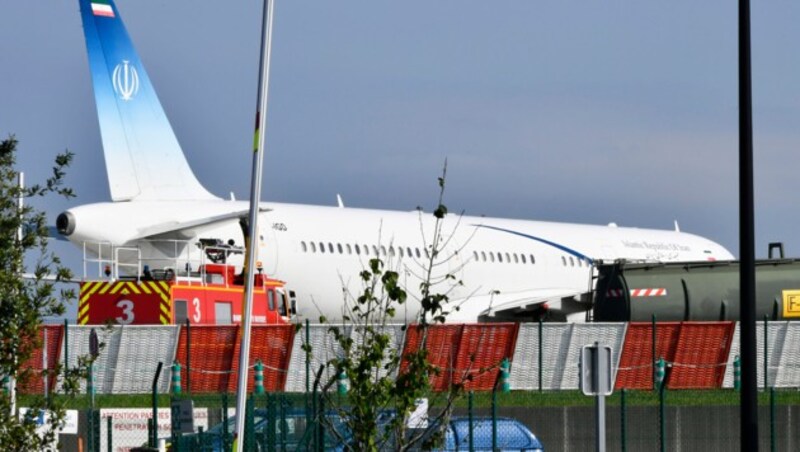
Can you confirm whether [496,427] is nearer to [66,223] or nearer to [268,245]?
[66,223]

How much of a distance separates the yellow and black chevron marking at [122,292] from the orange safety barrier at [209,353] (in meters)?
3.48

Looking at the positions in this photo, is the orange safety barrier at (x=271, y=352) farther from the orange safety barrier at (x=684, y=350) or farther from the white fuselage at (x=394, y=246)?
the orange safety barrier at (x=684, y=350)

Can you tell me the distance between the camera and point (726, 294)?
44219 millimetres

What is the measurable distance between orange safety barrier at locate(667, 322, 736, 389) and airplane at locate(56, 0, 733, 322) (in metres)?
4.24

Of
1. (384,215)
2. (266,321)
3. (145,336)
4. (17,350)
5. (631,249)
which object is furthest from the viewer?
(631,249)

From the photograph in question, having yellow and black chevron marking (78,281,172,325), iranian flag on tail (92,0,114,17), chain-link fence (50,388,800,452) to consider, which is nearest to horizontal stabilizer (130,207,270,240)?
yellow and black chevron marking (78,281,172,325)

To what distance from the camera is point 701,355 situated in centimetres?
3744

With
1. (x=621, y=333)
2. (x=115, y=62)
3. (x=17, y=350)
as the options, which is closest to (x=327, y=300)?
(x=115, y=62)

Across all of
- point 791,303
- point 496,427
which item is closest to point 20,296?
point 496,427

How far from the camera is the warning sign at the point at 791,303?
44844 millimetres

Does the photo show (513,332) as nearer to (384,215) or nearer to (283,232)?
(283,232)

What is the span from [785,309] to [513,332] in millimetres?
10853

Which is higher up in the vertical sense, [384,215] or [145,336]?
[384,215]

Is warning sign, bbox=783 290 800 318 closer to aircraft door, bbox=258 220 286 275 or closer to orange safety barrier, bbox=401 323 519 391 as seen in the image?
orange safety barrier, bbox=401 323 519 391
